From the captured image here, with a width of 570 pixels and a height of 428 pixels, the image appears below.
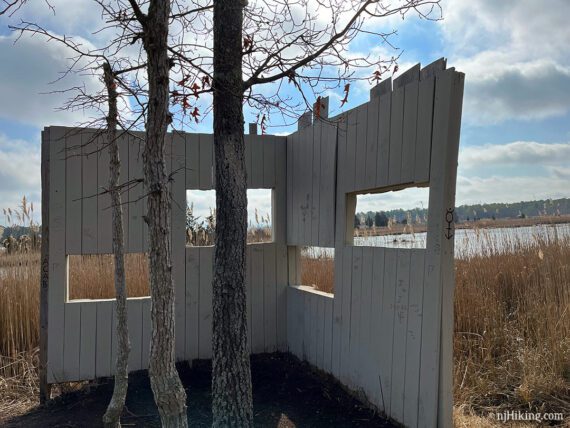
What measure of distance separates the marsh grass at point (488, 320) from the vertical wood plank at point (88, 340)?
0.50 metres

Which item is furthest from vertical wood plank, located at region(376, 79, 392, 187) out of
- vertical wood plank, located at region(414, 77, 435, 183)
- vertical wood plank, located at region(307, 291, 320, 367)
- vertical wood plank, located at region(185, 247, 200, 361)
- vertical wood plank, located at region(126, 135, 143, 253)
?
vertical wood plank, located at region(126, 135, 143, 253)

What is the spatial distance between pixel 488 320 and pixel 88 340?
3.56 meters

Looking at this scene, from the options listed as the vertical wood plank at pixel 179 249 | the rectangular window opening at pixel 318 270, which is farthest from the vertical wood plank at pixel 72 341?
the rectangular window opening at pixel 318 270

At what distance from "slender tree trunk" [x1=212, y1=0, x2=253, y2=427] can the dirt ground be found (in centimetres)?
123

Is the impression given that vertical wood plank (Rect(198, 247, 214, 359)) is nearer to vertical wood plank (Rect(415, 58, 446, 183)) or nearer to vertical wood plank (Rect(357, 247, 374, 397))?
vertical wood plank (Rect(357, 247, 374, 397))

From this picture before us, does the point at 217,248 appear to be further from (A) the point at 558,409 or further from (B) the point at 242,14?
(A) the point at 558,409

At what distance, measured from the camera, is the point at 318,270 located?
5.91 metres

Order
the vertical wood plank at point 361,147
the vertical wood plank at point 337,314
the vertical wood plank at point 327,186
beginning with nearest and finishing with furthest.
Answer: the vertical wood plank at point 361,147 < the vertical wood plank at point 337,314 < the vertical wood plank at point 327,186

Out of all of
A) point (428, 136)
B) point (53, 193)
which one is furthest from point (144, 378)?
point (428, 136)

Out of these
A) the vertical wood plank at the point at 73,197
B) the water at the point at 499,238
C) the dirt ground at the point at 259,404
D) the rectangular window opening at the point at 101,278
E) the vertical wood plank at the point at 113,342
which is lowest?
the dirt ground at the point at 259,404

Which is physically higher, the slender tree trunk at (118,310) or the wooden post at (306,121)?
the wooden post at (306,121)

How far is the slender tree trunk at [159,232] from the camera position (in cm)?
206

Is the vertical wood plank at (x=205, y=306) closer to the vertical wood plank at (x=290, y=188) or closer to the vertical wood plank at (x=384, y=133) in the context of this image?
the vertical wood plank at (x=290, y=188)

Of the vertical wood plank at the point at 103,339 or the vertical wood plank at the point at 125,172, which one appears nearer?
the vertical wood plank at the point at 103,339
